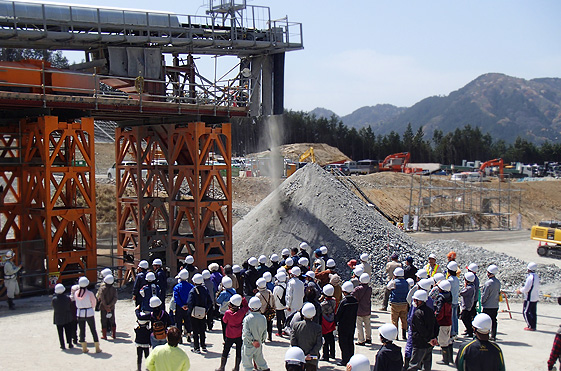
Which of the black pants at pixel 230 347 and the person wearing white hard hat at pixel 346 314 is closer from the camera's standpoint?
the black pants at pixel 230 347

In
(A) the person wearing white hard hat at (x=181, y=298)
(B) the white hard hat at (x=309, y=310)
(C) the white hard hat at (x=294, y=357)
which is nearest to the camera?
(C) the white hard hat at (x=294, y=357)

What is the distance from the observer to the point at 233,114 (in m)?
22.8

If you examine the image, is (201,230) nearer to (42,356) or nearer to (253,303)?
(42,356)

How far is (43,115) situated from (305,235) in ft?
Answer: 35.9

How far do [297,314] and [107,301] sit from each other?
5.20m

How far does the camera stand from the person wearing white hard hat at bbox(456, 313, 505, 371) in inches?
294

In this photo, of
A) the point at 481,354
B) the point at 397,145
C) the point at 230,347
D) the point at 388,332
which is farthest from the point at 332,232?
the point at 397,145

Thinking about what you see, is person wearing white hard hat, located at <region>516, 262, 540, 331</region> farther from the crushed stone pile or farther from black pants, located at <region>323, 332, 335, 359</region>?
black pants, located at <region>323, 332, 335, 359</region>

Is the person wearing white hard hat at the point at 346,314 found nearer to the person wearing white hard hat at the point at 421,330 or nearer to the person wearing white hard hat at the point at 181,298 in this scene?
the person wearing white hard hat at the point at 421,330

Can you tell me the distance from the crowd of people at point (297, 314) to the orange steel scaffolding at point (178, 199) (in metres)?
5.99

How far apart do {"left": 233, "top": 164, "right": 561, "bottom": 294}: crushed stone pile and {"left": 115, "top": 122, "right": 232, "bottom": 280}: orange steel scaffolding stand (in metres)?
2.80

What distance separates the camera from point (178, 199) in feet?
71.9

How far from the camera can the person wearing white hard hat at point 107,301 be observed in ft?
41.8

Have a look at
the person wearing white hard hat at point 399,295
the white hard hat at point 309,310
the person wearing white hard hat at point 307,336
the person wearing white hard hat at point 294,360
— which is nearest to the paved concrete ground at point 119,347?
the person wearing white hard hat at point 399,295
